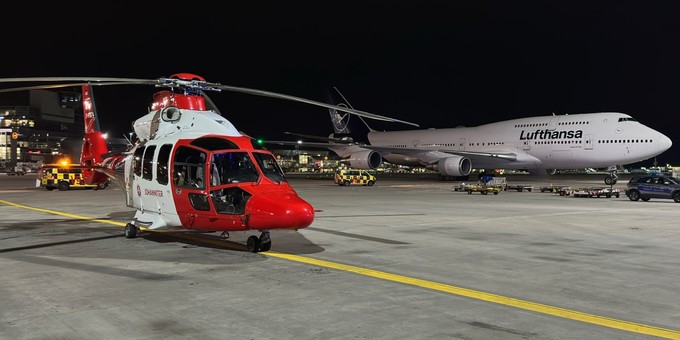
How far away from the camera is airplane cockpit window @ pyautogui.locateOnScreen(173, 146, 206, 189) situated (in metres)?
10.2

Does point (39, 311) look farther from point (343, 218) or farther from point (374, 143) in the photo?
point (374, 143)

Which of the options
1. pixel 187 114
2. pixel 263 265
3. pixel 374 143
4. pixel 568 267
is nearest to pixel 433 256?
pixel 568 267

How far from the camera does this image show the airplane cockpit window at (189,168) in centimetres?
1022

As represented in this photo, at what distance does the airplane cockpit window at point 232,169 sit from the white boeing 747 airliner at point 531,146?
101ft

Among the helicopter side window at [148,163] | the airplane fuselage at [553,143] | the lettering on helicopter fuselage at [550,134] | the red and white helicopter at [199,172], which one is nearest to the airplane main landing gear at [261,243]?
the red and white helicopter at [199,172]

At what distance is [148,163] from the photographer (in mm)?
11727

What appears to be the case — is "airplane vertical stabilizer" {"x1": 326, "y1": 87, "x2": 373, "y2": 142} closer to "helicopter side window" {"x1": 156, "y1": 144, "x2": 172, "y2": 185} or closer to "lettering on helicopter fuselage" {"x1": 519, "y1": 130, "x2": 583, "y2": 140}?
"lettering on helicopter fuselage" {"x1": 519, "y1": 130, "x2": 583, "y2": 140}

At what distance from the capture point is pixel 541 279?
7.89 m

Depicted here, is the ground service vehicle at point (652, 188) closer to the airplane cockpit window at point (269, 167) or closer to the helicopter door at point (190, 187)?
the airplane cockpit window at point (269, 167)

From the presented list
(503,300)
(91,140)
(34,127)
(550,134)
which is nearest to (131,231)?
(91,140)

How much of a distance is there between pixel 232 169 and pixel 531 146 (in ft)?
120

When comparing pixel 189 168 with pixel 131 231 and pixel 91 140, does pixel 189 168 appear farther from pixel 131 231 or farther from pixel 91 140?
pixel 91 140

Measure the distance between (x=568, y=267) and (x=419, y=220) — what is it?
24.7ft

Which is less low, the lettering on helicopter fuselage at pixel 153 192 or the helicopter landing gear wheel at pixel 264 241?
the lettering on helicopter fuselage at pixel 153 192
